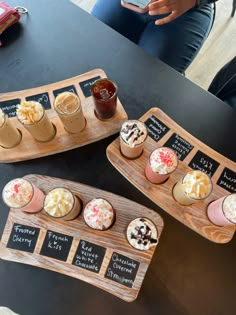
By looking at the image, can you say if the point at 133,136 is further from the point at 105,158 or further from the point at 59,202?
the point at 59,202

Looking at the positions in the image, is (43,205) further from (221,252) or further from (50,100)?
(221,252)

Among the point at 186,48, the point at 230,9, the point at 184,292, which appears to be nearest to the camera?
the point at 184,292

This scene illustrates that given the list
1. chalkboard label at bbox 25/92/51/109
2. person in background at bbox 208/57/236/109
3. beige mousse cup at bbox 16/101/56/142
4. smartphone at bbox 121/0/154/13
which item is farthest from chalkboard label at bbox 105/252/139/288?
smartphone at bbox 121/0/154/13

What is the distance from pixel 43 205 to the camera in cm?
80

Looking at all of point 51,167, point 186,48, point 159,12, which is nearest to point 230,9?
point 186,48

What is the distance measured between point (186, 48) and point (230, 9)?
47.1 inches

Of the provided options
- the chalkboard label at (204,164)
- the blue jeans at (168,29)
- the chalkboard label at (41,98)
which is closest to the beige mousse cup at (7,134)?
the chalkboard label at (41,98)

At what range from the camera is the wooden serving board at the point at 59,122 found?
0.91m

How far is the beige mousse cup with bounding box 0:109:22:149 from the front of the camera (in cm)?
82

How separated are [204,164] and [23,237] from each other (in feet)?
1.92

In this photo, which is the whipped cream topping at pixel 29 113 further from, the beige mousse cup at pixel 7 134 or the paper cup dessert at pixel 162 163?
the paper cup dessert at pixel 162 163

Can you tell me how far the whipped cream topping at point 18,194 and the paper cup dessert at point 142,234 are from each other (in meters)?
0.29

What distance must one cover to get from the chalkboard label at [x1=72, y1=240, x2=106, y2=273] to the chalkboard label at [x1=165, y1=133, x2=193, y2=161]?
0.37 meters

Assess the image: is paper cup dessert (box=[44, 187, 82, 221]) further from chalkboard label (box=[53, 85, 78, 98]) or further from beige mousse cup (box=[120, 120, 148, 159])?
chalkboard label (box=[53, 85, 78, 98])
